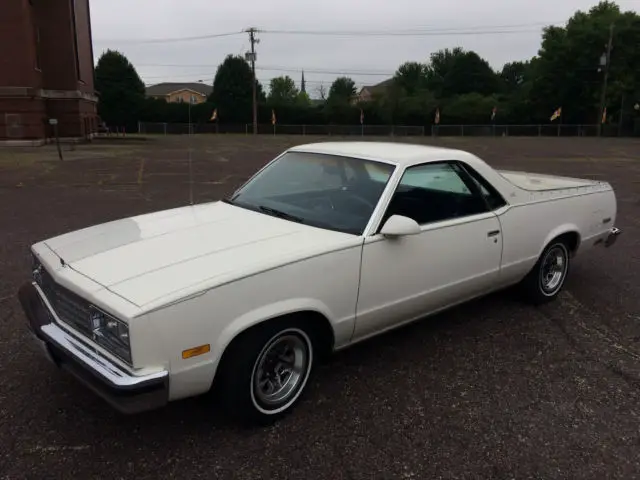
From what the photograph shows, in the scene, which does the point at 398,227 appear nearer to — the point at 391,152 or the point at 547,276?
the point at 391,152

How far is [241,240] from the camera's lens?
314 cm

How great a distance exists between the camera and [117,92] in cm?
6191

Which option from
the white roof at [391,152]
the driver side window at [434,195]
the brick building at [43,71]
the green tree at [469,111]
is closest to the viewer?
the driver side window at [434,195]

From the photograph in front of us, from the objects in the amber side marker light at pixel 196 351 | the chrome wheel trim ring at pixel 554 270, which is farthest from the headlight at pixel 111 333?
the chrome wheel trim ring at pixel 554 270

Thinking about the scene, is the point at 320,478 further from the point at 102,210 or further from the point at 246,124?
the point at 246,124

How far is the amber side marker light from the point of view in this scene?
2541mm

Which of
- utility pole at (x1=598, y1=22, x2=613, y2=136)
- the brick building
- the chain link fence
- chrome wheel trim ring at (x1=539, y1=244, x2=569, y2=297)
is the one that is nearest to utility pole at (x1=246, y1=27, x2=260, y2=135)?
the chain link fence

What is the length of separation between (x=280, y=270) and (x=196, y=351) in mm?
588

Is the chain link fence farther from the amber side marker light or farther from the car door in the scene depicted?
the amber side marker light

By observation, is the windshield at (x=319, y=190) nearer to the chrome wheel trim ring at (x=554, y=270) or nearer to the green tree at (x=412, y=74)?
the chrome wheel trim ring at (x=554, y=270)

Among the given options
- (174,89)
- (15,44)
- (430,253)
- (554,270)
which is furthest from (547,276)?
(174,89)

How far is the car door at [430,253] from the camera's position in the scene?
3.33m

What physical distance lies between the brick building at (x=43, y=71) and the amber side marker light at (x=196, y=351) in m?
28.5

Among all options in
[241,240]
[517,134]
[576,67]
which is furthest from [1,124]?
[576,67]
